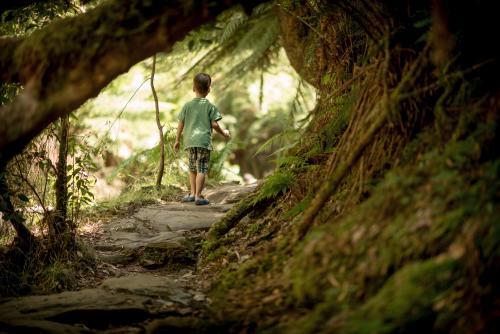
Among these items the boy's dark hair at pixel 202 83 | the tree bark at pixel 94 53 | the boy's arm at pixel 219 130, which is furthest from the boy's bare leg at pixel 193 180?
the tree bark at pixel 94 53

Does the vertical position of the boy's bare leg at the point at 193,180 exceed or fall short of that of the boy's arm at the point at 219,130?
it falls short

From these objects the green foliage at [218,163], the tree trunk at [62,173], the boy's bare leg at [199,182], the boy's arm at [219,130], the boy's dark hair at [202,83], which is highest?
the green foliage at [218,163]

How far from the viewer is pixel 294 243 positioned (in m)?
3.28

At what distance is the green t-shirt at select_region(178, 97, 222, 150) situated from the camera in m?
6.74

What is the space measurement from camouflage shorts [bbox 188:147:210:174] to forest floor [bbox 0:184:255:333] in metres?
0.84

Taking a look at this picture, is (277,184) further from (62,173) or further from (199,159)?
(199,159)

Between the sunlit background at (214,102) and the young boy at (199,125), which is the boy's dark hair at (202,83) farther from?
the sunlit background at (214,102)

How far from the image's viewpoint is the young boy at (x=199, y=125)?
6.72 m

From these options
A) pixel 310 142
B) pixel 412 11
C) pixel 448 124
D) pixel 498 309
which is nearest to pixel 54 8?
pixel 310 142

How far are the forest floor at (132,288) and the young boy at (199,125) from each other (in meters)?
0.90

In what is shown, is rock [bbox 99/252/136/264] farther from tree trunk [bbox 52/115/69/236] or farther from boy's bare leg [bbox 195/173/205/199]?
boy's bare leg [bbox 195/173/205/199]

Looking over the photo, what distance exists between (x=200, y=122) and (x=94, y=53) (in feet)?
13.6

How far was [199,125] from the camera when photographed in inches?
266

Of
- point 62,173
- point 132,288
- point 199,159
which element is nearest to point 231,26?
point 199,159
